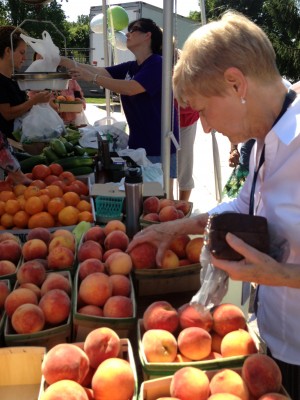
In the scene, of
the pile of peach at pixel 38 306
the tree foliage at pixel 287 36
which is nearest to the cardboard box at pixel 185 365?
the pile of peach at pixel 38 306

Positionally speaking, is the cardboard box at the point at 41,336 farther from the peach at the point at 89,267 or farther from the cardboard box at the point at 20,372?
the peach at the point at 89,267

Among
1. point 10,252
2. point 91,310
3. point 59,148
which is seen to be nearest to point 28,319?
point 91,310

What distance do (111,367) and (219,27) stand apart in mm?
963

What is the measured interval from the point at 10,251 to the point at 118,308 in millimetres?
657

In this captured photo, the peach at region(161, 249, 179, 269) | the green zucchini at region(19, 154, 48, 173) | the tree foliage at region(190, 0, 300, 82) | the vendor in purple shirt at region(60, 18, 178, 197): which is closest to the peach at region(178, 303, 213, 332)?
the peach at region(161, 249, 179, 269)

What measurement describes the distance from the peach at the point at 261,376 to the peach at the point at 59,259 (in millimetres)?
844

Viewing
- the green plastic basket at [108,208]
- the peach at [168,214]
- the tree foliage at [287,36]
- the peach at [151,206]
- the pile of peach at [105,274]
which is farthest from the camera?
the tree foliage at [287,36]

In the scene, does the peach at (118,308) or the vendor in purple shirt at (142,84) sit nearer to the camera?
the peach at (118,308)

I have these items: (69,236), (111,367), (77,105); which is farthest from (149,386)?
(77,105)

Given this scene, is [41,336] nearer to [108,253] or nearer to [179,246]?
[108,253]

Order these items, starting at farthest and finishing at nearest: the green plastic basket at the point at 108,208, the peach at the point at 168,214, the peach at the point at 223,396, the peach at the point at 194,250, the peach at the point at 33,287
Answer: the green plastic basket at the point at 108,208
the peach at the point at 168,214
the peach at the point at 194,250
the peach at the point at 33,287
the peach at the point at 223,396

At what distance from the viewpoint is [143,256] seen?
1.75 m

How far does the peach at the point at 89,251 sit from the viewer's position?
1.80 meters

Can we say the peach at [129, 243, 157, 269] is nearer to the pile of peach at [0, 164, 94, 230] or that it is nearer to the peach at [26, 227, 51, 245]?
the peach at [26, 227, 51, 245]
